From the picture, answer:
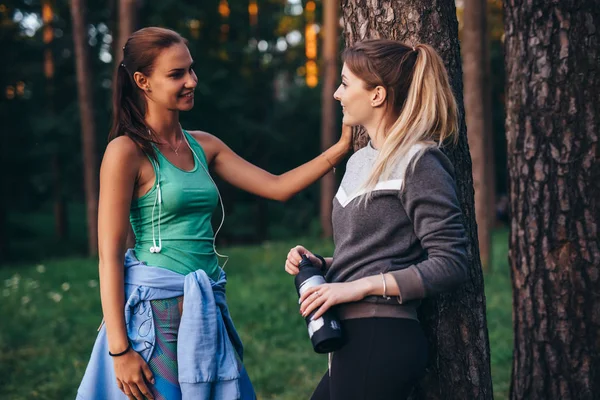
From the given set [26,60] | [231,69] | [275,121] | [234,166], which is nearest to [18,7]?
[26,60]

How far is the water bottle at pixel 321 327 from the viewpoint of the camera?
2473mm

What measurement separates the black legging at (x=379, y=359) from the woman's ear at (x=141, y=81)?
1.31 metres

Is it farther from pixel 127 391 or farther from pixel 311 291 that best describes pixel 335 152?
pixel 127 391

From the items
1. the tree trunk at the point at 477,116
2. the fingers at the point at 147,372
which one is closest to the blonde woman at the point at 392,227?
the fingers at the point at 147,372

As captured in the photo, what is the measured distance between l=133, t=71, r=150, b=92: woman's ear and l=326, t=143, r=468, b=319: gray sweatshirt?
38.3 inches

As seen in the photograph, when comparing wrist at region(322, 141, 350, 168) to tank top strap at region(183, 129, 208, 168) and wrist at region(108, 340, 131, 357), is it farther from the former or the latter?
wrist at region(108, 340, 131, 357)

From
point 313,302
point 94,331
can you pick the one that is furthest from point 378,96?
point 94,331

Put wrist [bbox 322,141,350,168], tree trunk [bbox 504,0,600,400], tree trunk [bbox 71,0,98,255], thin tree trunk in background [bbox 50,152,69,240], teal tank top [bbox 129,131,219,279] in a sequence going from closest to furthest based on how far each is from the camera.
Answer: teal tank top [bbox 129,131,219,279]
wrist [bbox 322,141,350,168]
tree trunk [bbox 504,0,600,400]
tree trunk [bbox 71,0,98,255]
thin tree trunk in background [bbox 50,152,69,240]

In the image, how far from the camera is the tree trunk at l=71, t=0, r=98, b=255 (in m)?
16.0

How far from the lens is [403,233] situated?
8.26ft

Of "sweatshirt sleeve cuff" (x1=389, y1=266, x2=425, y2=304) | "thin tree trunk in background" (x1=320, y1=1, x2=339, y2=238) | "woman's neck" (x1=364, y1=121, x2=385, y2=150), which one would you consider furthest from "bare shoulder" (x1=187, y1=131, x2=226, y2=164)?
"thin tree trunk in background" (x1=320, y1=1, x2=339, y2=238)

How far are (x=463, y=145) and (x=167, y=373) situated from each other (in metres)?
1.56

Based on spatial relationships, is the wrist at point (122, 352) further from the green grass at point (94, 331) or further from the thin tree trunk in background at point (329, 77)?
the thin tree trunk in background at point (329, 77)

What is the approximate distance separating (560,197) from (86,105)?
13785 millimetres
